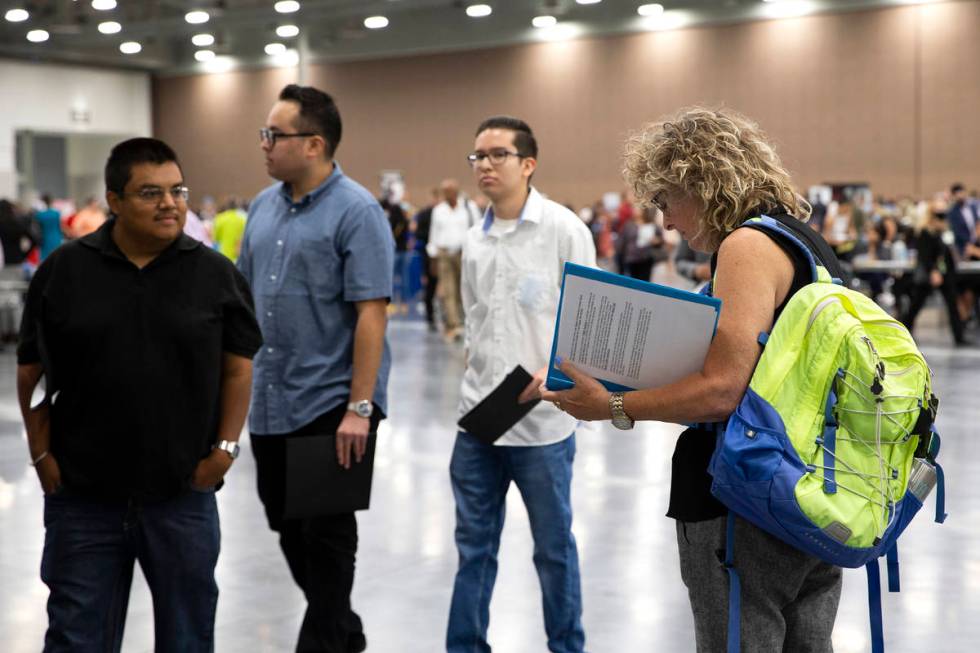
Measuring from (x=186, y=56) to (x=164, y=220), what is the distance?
28.8 m

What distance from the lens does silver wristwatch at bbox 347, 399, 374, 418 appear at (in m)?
A: 3.21

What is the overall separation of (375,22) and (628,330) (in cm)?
2308

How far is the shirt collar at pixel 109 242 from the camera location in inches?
97.4

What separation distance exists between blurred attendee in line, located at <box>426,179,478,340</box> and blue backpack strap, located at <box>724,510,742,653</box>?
11.2 meters

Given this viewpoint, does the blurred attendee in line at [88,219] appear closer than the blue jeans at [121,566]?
No

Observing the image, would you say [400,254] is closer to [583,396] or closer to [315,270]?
[315,270]

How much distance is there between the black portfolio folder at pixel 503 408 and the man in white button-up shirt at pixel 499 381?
0.08m

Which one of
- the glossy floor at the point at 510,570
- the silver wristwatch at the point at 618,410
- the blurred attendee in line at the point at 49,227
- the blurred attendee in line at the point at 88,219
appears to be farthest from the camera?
the blurred attendee in line at the point at 49,227

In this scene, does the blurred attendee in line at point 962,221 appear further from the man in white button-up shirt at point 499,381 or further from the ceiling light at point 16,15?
the ceiling light at point 16,15

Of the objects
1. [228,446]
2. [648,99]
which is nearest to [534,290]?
[228,446]

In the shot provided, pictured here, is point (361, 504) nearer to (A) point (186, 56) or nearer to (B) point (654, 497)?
(B) point (654, 497)

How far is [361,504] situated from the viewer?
3.25m

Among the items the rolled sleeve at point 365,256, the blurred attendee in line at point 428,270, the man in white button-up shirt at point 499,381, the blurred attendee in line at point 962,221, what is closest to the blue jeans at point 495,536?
the man in white button-up shirt at point 499,381

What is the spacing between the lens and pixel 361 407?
10.5 feet
